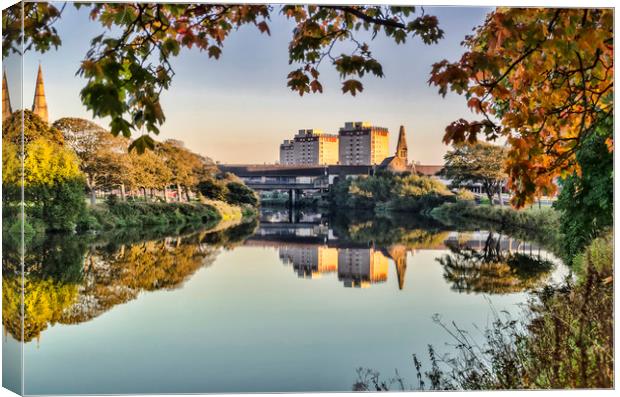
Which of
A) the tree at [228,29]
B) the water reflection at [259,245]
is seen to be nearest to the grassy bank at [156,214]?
the water reflection at [259,245]

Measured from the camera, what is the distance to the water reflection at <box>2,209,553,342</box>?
197 inches

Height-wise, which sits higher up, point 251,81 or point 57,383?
point 251,81

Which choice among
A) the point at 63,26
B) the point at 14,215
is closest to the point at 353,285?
the point at 14,215

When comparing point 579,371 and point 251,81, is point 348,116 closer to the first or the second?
point 251,81

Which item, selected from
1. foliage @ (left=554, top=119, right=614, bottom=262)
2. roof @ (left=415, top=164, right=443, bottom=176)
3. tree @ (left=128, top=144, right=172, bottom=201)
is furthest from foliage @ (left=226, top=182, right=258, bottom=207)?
foliage @ (left=554, top=119, right=614, bottom=262)

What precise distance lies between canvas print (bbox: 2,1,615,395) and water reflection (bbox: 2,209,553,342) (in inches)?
0.9

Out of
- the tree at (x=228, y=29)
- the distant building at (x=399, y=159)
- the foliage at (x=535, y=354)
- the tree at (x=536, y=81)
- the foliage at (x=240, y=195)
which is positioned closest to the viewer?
the tree at (x=536, y=81)

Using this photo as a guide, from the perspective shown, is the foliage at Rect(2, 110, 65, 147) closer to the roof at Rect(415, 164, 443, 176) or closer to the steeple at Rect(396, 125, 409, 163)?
the steeple at Rect(396, 125, 409, 163)

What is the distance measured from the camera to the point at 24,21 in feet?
15.2

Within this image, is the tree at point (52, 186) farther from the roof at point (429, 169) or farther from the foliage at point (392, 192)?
the roof at point (429, 169)

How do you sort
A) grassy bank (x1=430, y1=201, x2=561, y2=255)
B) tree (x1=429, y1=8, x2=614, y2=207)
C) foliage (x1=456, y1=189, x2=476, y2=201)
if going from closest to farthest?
1. tree (x1=429, y1=8, x2=614, y2=207)
2. grassy bank (x1=430, y1=201, x2=561, y2=255)
3. foliage (x1=456, y1=189, x2=476, y2=201)

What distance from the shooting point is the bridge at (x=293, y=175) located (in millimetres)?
6223

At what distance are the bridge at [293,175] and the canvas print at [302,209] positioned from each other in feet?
0.08

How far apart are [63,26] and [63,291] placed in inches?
82.9
